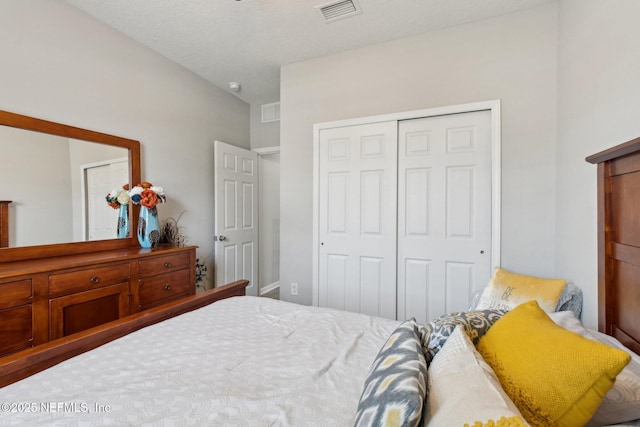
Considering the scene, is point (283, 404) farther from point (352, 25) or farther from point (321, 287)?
point (352, 25)

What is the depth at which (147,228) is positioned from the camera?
2.54 meters

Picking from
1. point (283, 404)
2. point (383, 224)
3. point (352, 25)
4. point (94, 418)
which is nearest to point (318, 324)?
point (283, 404)

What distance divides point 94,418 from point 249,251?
10.3 ft

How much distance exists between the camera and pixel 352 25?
2.40m

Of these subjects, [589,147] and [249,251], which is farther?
[249,251]

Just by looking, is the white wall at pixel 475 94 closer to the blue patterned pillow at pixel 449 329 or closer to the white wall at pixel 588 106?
the white wall at pixel 588 106

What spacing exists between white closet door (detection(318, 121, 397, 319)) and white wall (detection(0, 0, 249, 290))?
145cm

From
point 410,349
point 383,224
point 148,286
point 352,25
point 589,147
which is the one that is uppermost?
point 352,25

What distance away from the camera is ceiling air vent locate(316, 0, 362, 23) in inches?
84.1

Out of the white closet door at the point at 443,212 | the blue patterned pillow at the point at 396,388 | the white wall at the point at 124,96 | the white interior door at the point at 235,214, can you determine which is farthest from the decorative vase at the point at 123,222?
the blue patterned pillow at the point at 396,388

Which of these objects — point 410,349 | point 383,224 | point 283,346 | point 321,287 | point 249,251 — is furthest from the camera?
point 249,251

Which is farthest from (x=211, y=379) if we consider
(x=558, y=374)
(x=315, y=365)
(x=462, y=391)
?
(x=558, y=374)

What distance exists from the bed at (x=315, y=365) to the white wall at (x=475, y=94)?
1.07 meters

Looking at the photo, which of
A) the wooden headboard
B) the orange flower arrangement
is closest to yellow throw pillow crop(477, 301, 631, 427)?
the wooden headboard
